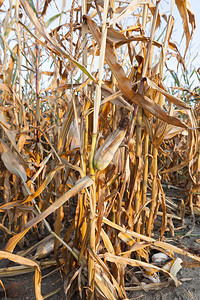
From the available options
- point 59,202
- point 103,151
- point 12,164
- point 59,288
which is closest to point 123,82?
point 103,151

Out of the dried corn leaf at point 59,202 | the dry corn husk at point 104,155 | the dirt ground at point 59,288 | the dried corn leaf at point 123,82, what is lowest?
the dirt ground at point 59,288

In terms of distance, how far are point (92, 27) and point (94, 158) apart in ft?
1.13

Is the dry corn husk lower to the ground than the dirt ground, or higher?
higher

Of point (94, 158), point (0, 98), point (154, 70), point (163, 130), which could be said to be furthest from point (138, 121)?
point (0, 98)

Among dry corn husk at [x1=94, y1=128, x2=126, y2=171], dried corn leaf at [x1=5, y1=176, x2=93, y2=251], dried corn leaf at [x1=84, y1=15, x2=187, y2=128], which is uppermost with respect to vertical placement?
dried corn leaf at [x1=84, y1=15, x2=187, y2=128]

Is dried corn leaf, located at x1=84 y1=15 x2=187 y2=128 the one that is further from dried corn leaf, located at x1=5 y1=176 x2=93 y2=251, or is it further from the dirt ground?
the dirt ground

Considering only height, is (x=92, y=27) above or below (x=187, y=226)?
above

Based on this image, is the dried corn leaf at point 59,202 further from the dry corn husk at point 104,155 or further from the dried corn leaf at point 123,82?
the dried corn leaf at point 123,82

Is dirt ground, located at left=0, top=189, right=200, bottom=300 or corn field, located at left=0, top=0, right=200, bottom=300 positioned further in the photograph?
dirt ground, located at left=0, top=189, right=200, bottom=300

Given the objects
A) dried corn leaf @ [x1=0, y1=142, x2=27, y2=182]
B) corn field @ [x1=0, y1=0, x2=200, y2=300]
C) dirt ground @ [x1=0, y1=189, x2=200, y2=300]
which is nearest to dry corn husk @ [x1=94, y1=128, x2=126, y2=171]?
corn field @ [x1=0, y1=0, x2=200, y2=300]

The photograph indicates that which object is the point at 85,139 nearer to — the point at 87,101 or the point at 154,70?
the point at 87,101

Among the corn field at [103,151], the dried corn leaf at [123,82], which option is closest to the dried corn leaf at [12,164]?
the corn field at [103,151]

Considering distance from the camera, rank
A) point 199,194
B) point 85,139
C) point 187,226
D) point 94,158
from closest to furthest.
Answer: point 94,158, point 85,139, point 187,226, point 199,194

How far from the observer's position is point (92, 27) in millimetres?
672
